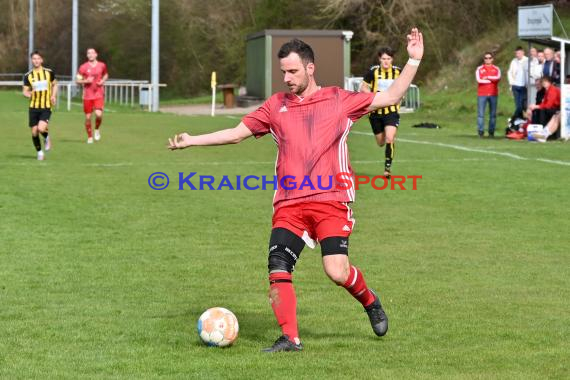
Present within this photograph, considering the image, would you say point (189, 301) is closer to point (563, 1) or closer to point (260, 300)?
point (260, 300)

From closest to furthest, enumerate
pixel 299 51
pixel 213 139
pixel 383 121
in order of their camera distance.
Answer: pixel 299 51, pixel 213 139, pixel 383 121

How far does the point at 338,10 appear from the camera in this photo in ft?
190

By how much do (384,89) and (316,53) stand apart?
32647mm

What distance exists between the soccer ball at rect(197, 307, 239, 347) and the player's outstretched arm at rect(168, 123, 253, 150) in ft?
3.36

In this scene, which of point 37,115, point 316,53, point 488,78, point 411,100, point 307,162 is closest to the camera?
point 307,162

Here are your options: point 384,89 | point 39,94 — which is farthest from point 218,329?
point 39,94

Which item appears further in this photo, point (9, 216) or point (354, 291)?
point (9, 216)

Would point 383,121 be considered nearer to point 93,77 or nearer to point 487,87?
point 93,77

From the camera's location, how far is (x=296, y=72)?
23.6 ft

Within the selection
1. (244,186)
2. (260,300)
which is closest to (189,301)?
(260,300)

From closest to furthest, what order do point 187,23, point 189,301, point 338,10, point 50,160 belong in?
1. point 189,301
2. point 50,160
3. point 338,10
4. point 187,23

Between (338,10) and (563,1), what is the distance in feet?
42.0

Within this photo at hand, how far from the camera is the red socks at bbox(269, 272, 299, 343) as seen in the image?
7266 mm

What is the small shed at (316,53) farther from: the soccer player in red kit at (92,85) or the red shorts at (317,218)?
the red shorts at (317,218)
